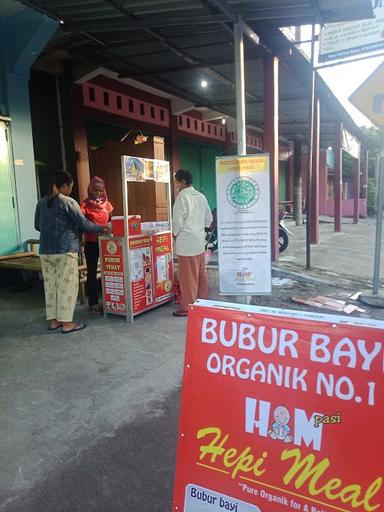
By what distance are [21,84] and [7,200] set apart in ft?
5.79

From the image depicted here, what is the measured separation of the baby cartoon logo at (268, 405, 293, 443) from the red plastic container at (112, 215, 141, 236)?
3.27 m

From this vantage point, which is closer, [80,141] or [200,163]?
[80,141]

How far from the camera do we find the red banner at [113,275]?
4648 mm

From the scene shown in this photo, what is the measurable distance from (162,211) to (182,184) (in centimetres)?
85

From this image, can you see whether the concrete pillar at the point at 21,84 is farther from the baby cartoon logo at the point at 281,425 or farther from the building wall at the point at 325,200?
the building wall at the point at 325,200

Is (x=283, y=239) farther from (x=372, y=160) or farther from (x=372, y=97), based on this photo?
(x=372, y=160)

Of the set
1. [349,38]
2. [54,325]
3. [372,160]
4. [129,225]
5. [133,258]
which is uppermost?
[349,38]

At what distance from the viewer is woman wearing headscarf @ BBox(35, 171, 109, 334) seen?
13.7 ft

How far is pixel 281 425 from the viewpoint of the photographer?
160cm

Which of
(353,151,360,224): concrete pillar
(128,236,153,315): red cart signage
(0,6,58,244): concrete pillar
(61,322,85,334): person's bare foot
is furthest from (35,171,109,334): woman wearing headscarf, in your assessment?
(353,151,360,224): concrete pillar

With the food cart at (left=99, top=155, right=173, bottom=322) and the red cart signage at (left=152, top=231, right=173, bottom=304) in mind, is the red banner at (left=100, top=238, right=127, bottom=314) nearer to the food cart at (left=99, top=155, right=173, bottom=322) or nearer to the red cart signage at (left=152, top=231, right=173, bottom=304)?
the food cart at (left=99, top=155, right=173, bottom=322)

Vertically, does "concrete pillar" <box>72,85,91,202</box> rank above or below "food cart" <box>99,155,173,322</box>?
above

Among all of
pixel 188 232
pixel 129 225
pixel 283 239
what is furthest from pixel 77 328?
pixel 283 239

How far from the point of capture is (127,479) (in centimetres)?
215
